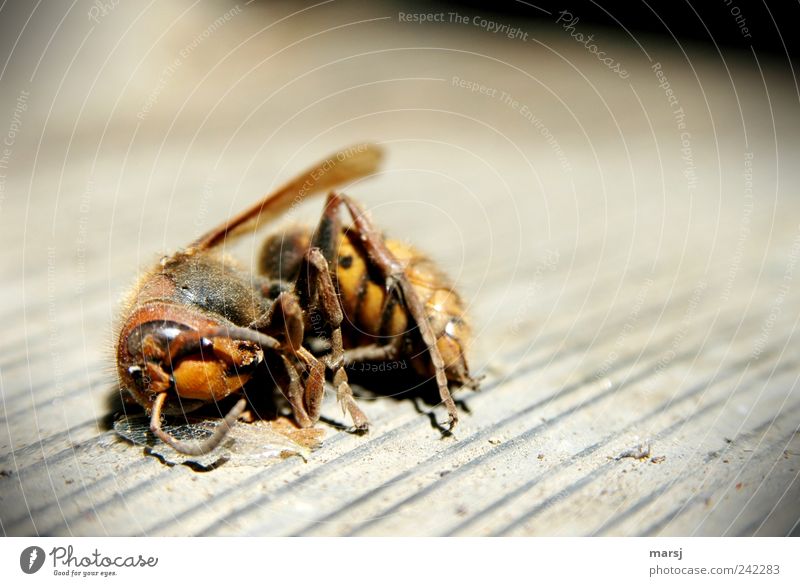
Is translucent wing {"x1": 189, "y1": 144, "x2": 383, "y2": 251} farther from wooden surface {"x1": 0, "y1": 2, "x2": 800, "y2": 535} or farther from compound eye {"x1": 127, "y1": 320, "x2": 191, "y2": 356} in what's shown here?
compound eye {"x1": 127, "y1": 320, "x2": 191, "y2": 356}

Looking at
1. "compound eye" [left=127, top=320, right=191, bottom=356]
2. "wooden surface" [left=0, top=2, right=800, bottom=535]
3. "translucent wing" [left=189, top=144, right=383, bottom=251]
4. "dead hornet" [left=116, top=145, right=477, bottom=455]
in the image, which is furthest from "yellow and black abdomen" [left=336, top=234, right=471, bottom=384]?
"compound eye" [left=127, top=320, right=191, bottom=356]

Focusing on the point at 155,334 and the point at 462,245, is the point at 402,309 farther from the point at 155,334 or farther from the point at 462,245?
the point at 462,245

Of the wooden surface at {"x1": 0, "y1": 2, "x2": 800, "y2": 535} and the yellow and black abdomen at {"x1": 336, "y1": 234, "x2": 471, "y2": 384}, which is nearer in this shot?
the wooden surface at {"x1": 0, "y1": 2, "x2": 800, "y2": 535}

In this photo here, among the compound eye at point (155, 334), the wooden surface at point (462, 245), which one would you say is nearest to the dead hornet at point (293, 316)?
the compound eye at point (155, 334)

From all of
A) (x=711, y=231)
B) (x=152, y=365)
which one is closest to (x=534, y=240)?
(x=711, y=231)

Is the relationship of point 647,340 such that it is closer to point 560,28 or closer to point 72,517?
point 72,517
